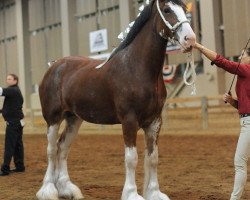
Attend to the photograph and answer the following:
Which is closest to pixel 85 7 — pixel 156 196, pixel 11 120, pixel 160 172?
pixel 11 120

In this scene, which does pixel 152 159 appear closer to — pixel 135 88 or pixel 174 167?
pixel 135 88

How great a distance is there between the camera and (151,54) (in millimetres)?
5305

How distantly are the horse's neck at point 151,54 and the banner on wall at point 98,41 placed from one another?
60.2 ft

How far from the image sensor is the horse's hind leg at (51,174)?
616cm

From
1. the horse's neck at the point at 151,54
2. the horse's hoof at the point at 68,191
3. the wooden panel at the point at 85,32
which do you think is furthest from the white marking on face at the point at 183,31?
the wooden panel at the point at 85,32

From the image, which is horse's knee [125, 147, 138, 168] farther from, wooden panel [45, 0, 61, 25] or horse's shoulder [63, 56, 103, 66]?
wooden panel [45, 0, 61, 25]

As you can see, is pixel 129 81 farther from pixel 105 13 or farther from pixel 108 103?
pixel 105 13

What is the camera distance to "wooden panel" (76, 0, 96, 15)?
82.7 feet

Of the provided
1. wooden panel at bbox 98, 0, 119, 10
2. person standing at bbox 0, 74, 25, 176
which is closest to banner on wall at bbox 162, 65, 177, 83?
wooden panel at bbox 98, 0, 119, 10

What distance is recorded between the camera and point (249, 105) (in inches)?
195

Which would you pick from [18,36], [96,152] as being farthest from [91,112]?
[18,36]

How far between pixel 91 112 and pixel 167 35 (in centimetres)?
135

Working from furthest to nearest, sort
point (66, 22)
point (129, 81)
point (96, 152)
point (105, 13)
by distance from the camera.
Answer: point (66, 22)
point (105, 13)
point (96, 152)
point (129, 81)

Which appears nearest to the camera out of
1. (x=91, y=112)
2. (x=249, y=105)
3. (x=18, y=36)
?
(x=249, y=105)
